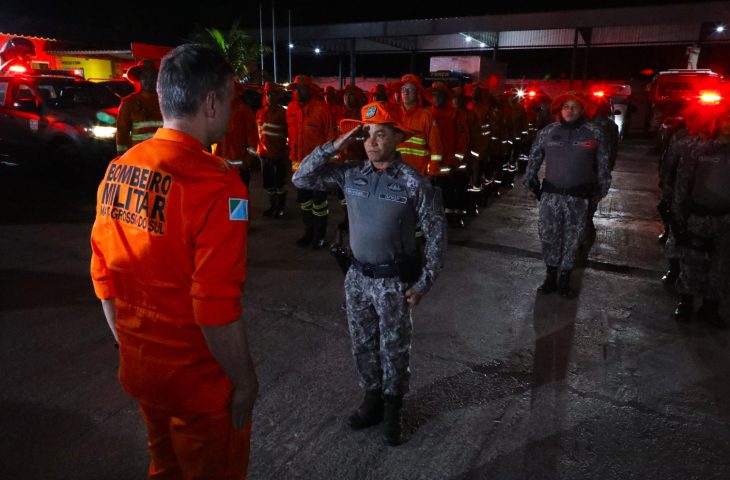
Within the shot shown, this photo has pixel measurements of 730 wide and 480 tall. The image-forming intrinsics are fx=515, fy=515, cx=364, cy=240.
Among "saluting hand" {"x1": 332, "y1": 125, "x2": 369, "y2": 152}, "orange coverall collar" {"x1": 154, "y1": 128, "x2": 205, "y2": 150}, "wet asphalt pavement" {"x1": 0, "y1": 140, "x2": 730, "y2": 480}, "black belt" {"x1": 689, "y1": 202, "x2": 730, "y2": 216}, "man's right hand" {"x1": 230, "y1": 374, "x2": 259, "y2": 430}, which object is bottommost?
"wet asphalt pavement" {"x1": 0, "y1": 140, "x2": 730, "y2": 480}

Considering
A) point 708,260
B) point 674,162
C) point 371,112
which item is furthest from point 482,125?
point 371,112

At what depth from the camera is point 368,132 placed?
2.83 meters

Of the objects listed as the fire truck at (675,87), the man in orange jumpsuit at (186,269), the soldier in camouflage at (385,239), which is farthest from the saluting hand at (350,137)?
the fire truck at (675,87)

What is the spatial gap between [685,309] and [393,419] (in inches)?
135

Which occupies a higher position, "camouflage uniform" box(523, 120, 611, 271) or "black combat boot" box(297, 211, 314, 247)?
"camouflage uniform" box(523, 120, 611, 271)

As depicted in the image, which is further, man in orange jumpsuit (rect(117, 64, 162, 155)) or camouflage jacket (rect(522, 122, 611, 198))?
man in orange jumpsuit (rect(117, 64, 162, 155))

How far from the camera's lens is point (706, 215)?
4.61m

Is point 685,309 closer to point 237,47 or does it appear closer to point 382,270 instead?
point 382,270

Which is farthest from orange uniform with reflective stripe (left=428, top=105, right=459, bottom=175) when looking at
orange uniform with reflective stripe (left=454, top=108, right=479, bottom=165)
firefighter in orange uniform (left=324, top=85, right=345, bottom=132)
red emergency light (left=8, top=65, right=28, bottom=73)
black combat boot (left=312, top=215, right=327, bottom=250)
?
red emergency light (left=8, top=65, right=28, bottom=73)

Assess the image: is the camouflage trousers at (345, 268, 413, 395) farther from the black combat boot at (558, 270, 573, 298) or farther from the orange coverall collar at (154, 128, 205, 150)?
the black combat boot at (558, 270, 573, 298)

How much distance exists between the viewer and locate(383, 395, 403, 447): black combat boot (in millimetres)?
3014


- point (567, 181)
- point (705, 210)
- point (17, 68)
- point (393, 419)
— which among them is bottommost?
point (393, 419)

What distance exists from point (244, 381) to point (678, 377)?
3583 millimetres

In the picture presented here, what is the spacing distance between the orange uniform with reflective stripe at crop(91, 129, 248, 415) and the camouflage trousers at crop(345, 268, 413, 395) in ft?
4.50
